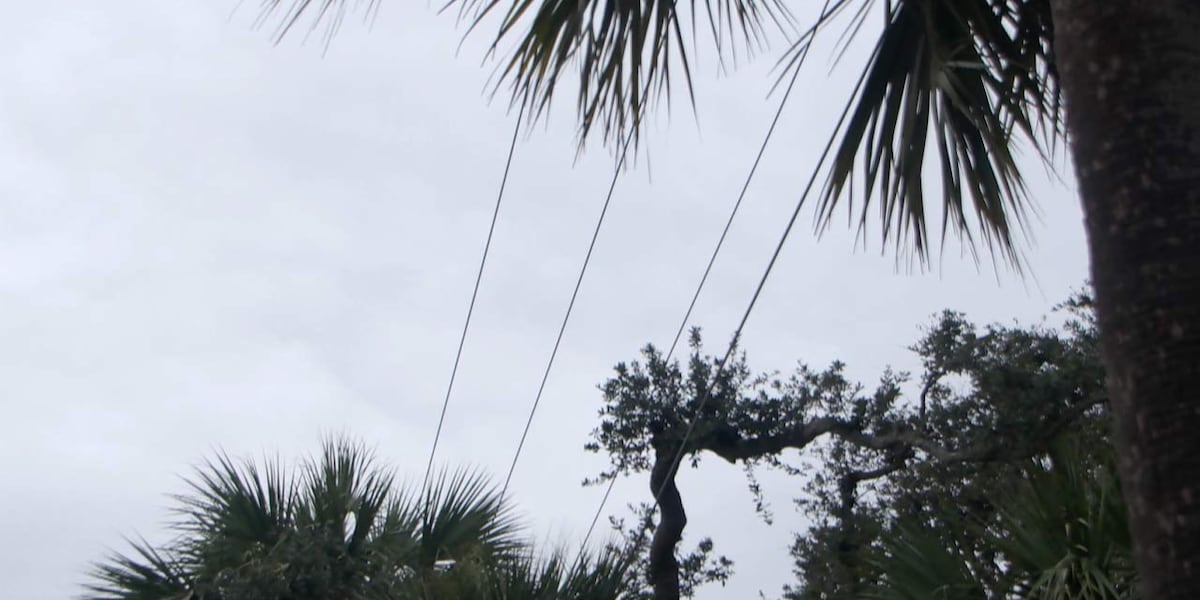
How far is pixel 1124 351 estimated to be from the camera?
284 centimetres

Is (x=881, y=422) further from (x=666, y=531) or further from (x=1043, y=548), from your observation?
(x=1043, y=548)

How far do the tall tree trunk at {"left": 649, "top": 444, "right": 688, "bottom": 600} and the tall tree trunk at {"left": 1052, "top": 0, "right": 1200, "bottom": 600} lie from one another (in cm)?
1034

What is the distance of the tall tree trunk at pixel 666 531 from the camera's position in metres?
13.4

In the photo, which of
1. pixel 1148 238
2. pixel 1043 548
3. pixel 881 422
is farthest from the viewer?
pixel 881 422

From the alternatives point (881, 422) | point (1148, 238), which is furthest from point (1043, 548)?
point (881, 422)

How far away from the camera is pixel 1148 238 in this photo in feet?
9.44

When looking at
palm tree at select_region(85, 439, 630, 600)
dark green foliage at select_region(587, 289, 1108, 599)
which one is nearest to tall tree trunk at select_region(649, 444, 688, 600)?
dark green foliage at select_region(587, 289, 1108, 599)

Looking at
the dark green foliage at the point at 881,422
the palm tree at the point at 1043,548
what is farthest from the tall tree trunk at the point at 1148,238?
the dark green foliage at the point at 881,422

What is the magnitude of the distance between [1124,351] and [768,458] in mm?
11237

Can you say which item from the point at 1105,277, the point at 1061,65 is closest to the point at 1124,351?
the point at 1105,277

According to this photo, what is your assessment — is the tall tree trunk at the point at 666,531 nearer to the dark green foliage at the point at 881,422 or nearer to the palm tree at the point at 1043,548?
the dark green foliage at the point at 881,422

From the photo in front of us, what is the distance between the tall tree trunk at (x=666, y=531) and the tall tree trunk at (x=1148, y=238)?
33.9 feet

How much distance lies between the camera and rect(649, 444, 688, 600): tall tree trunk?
1338 centimetres

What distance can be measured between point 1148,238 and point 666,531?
36.0 ft
